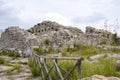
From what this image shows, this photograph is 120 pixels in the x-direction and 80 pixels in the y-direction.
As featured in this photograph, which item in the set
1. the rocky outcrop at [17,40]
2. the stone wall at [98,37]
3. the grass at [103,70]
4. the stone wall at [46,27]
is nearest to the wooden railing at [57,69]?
the grass at [103,70]

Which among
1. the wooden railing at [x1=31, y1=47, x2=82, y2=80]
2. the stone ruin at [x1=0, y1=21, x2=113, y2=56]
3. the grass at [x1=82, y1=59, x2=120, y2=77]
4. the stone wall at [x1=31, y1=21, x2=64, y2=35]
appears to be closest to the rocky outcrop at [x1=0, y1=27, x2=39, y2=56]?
the stone ruin at [x1=0, y1=21, x2=113, y2=56]

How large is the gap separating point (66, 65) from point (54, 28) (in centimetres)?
1456

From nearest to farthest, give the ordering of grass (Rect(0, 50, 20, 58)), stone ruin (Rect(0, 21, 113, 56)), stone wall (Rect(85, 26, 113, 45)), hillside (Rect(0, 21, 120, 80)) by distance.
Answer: hillside (Rect(0, 21, 120, 80)) → grass (Rect(0, 50, 20, 58)) → stone ruin (Rect(0, 21, 113, 56)) → stone wall (Rect(85, 26, 113, 45))

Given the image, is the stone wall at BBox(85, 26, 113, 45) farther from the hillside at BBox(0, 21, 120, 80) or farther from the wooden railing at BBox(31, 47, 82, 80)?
the wooden railing at BBox(31, 47, 82, 80)

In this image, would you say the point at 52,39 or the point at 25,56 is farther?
the point at 52,39

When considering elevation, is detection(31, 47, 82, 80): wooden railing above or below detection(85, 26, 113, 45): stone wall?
below

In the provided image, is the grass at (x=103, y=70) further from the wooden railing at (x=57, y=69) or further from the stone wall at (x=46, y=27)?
the stone wall at (x=46, y=27)

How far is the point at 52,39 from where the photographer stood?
20.5 m

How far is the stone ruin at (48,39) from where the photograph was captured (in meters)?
19.8

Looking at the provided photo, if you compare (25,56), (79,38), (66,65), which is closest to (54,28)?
(79,38)

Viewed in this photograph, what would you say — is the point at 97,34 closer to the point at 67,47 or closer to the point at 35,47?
the point at 67,47

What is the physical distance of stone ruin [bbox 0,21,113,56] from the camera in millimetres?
19781

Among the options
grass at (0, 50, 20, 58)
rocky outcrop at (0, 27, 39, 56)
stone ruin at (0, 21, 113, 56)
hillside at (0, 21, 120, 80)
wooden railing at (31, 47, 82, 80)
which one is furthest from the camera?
stone ruin at (0, 21, 113, 56)

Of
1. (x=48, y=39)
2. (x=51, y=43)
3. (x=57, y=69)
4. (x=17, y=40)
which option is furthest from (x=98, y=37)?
(x=57, y=69)
